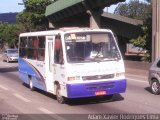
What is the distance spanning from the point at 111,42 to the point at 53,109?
2.97m

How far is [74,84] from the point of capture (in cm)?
1346

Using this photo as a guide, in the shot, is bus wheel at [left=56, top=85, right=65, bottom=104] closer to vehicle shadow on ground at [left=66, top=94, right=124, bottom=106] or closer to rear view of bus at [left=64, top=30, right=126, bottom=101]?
vehicle shadow on ground at [left=66, top=94, right=124, bottom=106]

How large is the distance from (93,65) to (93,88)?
27.8 inches

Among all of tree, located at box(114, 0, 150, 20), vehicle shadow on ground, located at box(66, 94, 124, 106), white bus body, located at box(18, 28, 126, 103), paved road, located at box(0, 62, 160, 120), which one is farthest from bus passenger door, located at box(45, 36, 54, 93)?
tree, located at box(114, 0, 150, 20)

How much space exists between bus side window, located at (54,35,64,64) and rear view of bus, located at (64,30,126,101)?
0.27 m

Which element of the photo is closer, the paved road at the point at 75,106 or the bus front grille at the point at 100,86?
the paved road at the point at 75,106

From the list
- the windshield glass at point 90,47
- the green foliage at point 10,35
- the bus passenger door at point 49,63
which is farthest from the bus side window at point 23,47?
the green foliage at point 10,35

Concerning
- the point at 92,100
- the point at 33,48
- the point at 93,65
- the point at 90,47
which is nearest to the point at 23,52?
the point at 33,48

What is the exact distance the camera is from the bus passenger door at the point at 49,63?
50.5 feet

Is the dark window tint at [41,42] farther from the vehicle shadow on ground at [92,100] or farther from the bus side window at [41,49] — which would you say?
the vehicle shadow on ground at [92,100]

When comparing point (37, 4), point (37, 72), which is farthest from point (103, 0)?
point (37, 4)

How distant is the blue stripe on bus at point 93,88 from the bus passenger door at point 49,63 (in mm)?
1957

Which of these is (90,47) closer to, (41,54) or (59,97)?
(59,97)

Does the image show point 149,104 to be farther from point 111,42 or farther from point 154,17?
point 154,17
